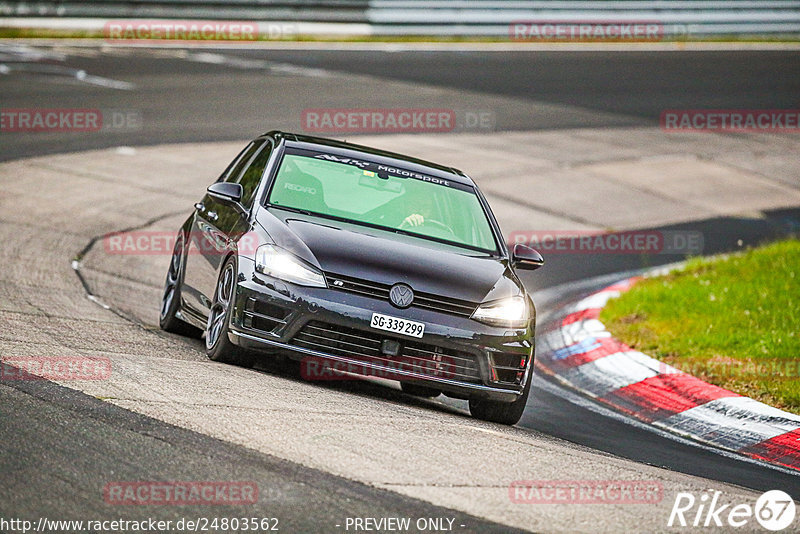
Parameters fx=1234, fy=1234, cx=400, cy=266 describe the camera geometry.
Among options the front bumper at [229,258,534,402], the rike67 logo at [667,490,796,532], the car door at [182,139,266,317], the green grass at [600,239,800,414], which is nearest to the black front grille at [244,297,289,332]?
the front bumper at [229,258,534,402]

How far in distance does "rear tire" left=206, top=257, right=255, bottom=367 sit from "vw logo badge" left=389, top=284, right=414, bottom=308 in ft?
3.29

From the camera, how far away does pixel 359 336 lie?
745 cm

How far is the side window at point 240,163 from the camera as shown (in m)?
9.55

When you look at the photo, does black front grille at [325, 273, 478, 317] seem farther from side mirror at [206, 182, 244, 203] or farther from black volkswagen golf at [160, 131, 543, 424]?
side mirror at [206, 182, 244, 203]

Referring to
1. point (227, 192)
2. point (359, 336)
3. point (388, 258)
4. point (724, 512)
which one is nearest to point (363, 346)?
point (359, 336)

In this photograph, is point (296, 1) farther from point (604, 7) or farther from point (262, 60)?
point (604, 7)

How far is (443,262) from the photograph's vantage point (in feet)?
26.1

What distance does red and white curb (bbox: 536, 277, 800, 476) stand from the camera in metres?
8.45

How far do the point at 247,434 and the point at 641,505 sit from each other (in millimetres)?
1926

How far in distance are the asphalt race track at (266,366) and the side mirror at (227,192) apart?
109 cm

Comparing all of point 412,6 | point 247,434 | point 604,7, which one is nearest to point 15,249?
point 247,434

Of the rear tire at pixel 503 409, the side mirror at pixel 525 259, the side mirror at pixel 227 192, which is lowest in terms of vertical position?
the rear tire at pixel 503 409

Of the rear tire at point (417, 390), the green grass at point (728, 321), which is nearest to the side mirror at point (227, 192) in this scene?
the rear tire at point (417, 390)

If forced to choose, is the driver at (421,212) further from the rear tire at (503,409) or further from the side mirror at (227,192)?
the rear tire at (503,409)
